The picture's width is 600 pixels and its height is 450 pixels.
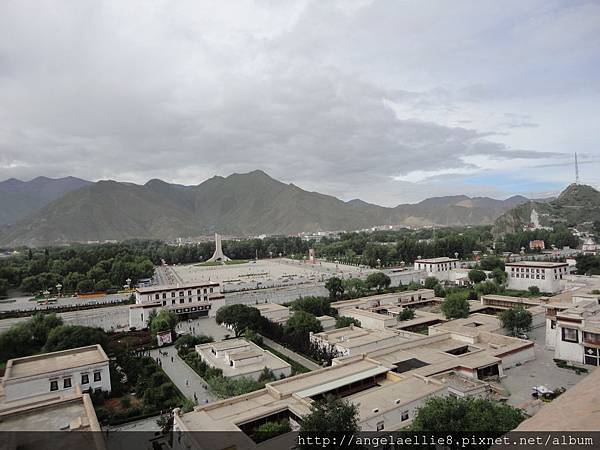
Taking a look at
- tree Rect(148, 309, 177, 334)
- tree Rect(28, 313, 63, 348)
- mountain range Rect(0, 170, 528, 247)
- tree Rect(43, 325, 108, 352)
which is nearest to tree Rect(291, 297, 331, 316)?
tree Rect(148, 309, 177, 334)

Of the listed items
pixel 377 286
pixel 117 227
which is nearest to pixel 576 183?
pixel 377 286

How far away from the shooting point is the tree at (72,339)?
1641 centimetres

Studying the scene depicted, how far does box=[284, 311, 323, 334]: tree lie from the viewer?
17.9 m

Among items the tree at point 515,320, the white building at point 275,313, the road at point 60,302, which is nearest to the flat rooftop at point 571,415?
the tree at point 515,320

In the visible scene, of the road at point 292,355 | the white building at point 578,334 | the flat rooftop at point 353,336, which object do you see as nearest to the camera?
the white building at point 578,334

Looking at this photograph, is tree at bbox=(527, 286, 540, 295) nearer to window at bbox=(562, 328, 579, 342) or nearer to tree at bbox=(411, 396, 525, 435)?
window at bbox=(562, 328, 579, 342)

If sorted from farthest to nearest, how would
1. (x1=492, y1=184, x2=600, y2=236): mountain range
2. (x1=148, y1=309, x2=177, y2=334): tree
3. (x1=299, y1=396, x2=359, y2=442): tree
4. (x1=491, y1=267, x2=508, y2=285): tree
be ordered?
(x1=492, y1=184, x2=600, y2=236): mountain range → (x1=491, y1=267, x2=508, y2=285): tree → (x1=148, y1=309, x2=177, y2=334): tree → (x1=299, y1=396, x2=359, y2=442): tree

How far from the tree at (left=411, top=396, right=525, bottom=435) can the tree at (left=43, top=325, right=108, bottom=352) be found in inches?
545

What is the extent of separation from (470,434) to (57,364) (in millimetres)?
13400

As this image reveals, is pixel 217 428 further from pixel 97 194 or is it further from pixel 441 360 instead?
pixel 97 194

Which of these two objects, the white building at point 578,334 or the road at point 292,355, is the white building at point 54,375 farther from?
the white building at point 578,334

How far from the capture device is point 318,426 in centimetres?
727

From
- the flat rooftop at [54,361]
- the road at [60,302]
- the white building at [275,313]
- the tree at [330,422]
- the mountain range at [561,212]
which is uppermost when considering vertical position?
the mountain range at [561,212]

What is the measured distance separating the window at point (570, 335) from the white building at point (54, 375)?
16802mm
